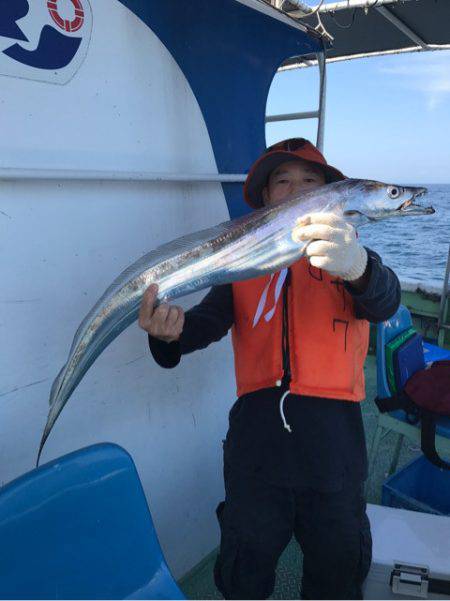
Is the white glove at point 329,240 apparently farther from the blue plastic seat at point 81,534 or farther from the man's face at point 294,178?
the blue plastic seat at point 81,534

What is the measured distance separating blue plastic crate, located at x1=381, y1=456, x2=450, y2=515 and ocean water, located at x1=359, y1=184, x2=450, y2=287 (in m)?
6.99

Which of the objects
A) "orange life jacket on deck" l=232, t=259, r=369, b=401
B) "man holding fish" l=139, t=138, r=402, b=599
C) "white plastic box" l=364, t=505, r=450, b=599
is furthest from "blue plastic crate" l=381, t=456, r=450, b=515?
"orange life jacket on deck" l=232, t=259, r=369, b=401

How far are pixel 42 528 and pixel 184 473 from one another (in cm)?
126

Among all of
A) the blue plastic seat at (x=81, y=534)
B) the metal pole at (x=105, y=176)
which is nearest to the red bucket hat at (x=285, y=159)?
the metal pole at (x=105, y=176)

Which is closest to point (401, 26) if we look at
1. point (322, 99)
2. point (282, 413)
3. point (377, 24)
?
point (377, 24)

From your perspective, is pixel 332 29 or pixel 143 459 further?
pixel 332 29

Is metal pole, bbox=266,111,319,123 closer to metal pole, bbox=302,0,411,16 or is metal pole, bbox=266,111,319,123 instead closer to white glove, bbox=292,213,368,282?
metal pole, bbox=302,0,411,16

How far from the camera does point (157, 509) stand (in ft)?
7.61

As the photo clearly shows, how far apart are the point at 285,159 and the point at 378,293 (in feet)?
2.29

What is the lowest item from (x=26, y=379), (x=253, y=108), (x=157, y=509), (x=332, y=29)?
(x=157, y=509)

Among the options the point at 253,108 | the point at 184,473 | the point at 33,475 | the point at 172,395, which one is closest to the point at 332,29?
the point at 253,108

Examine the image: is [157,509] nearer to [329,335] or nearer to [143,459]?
[143,459]

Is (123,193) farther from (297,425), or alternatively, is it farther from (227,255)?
(297,425)

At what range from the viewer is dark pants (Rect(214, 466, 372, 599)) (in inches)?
67.9
